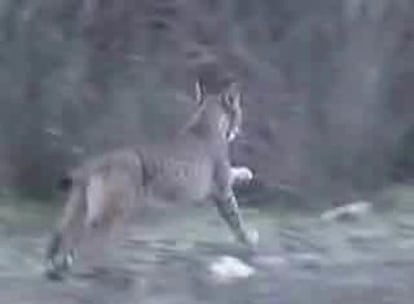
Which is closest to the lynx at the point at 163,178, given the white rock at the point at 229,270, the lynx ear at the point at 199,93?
the lynx ear at the point at 199,93

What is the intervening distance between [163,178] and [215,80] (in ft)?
8.17

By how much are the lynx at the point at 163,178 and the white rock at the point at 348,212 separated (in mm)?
768

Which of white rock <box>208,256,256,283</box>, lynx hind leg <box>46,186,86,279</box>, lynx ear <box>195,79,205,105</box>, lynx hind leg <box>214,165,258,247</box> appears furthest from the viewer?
lynx ear <box>195,79,205,105</box>

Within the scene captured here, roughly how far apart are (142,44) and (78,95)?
2.58ft

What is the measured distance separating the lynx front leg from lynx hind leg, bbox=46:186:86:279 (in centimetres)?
134

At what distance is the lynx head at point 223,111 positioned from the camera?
1197cm

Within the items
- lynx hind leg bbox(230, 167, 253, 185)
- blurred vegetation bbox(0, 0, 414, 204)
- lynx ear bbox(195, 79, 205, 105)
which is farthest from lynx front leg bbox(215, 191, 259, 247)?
blurred vegetation bbox(0, 0, 414, 204)

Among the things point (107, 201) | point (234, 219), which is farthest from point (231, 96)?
point (107, 201)

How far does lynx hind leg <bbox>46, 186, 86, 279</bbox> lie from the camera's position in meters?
10.7

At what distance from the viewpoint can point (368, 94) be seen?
13.6m

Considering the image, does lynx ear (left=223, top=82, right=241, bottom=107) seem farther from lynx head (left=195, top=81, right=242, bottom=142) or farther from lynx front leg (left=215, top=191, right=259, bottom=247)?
lynx front leg (left=215, top=191, right=259, bottom=247)

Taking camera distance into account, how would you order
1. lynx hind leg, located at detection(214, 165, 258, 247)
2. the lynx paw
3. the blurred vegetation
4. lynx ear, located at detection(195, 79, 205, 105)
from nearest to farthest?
the lynx paw, lynx hind leg, located at detection(214, 165, 258, 247), lynx ear, located at detection(195, 79, 205, 105), the blurred vegetation

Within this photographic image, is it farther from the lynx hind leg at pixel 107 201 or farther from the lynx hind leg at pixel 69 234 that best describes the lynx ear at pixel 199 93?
the lynx hind leg at pixel 69 234

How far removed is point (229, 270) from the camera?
1068cm
